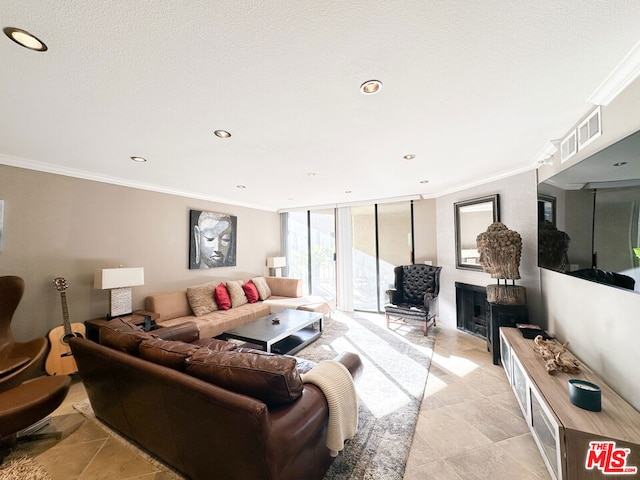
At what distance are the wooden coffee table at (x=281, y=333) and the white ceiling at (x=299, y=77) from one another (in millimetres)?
2195

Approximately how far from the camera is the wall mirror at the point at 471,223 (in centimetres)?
383

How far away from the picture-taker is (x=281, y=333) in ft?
10.7

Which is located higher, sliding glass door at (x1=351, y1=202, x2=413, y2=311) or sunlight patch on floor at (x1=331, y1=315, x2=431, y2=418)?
sliding glass door at (x1=351, y1=202, x2=413, y2=311)

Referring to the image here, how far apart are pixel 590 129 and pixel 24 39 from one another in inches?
143

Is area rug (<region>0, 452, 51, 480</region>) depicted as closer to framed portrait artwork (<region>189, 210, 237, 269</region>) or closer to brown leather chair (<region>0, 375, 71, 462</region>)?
brown leather chair (<region>0, 375, 71, 462</region>)

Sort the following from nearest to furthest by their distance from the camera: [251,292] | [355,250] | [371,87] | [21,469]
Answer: [371,87], [21,469], [251,292], [355,250]

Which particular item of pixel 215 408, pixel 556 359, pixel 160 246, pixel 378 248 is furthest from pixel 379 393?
pixel 160 246

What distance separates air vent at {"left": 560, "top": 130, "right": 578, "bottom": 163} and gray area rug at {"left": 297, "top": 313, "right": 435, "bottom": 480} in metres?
2.66

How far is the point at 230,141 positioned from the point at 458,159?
8.56 ft

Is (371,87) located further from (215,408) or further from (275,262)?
(275,262)

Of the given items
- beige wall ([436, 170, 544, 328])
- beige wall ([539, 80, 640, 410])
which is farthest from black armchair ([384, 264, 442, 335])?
beige wall ([539, 80, 640, 410])

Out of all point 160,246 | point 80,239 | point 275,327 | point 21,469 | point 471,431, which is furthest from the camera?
point 160,246

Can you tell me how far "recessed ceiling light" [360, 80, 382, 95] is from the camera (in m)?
1.55

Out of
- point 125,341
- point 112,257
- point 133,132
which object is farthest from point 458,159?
point 112,257
